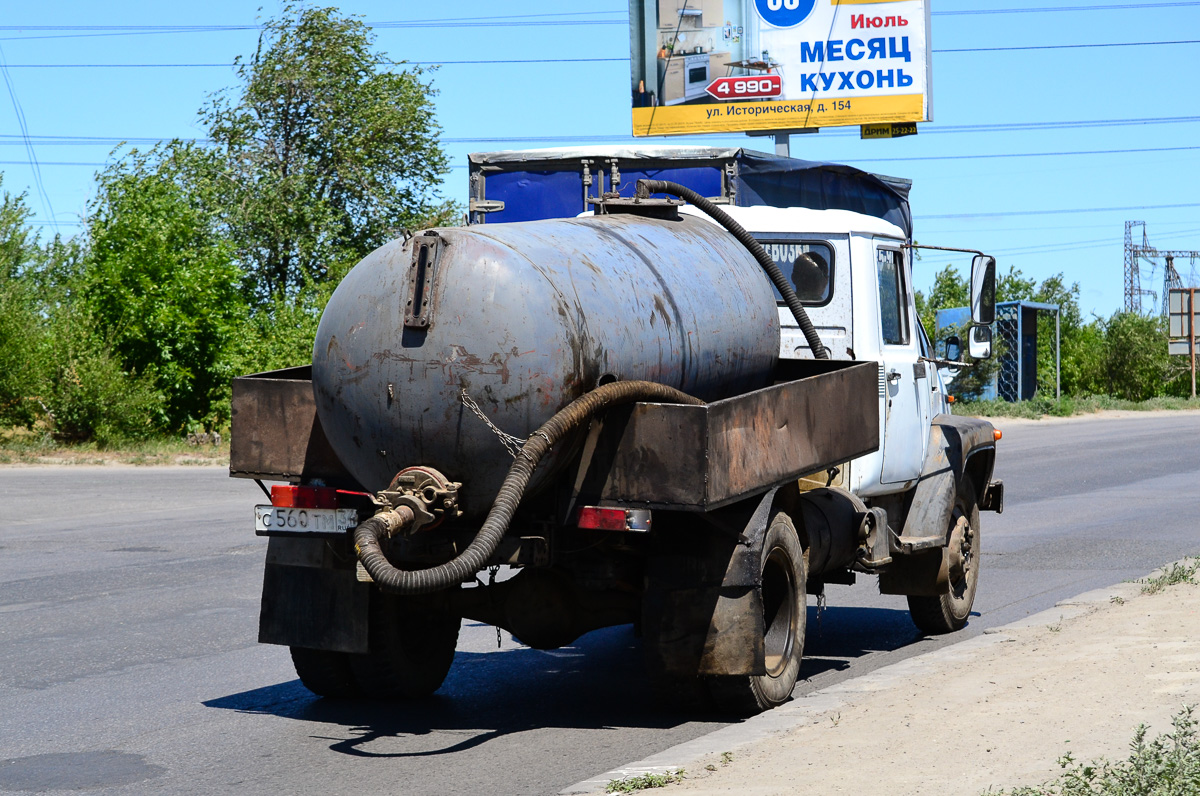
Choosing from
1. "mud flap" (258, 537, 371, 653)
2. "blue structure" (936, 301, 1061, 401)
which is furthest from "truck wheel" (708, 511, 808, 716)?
"blue structure" (936, 301, 1061, 401)

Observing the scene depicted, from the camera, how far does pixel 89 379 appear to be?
84.6ft

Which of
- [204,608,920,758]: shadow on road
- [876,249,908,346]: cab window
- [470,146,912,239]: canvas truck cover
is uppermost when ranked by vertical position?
[470,146,912,239]: canvas truck cover

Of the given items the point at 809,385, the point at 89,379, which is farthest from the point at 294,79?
the point at 809,385

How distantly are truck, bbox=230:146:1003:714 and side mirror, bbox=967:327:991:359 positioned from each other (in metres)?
1.18

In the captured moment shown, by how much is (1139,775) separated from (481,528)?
8.33ft

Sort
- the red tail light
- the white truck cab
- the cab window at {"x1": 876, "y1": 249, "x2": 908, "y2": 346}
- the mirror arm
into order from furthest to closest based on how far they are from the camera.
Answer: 1. the mirror arm
2. the cab window at {"x1": 876, "y1": 249, "x2": 908, "y2": 346}
3. the white truck cab
4. the red tail light

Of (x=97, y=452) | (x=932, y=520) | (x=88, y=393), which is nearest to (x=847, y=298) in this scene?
(x=932, y=520)

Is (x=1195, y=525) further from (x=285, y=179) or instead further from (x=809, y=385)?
(x=285, y=179)

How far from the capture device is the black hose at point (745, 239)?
7.24m

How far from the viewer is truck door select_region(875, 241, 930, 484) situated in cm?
838

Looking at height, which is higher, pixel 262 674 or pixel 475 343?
pixel 475 343

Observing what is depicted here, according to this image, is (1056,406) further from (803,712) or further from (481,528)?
(481,528)

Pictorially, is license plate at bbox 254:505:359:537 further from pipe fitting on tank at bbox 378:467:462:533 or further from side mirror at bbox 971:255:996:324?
side mirror at bbox 971:255:996:324

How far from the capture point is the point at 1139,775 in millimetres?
4398
